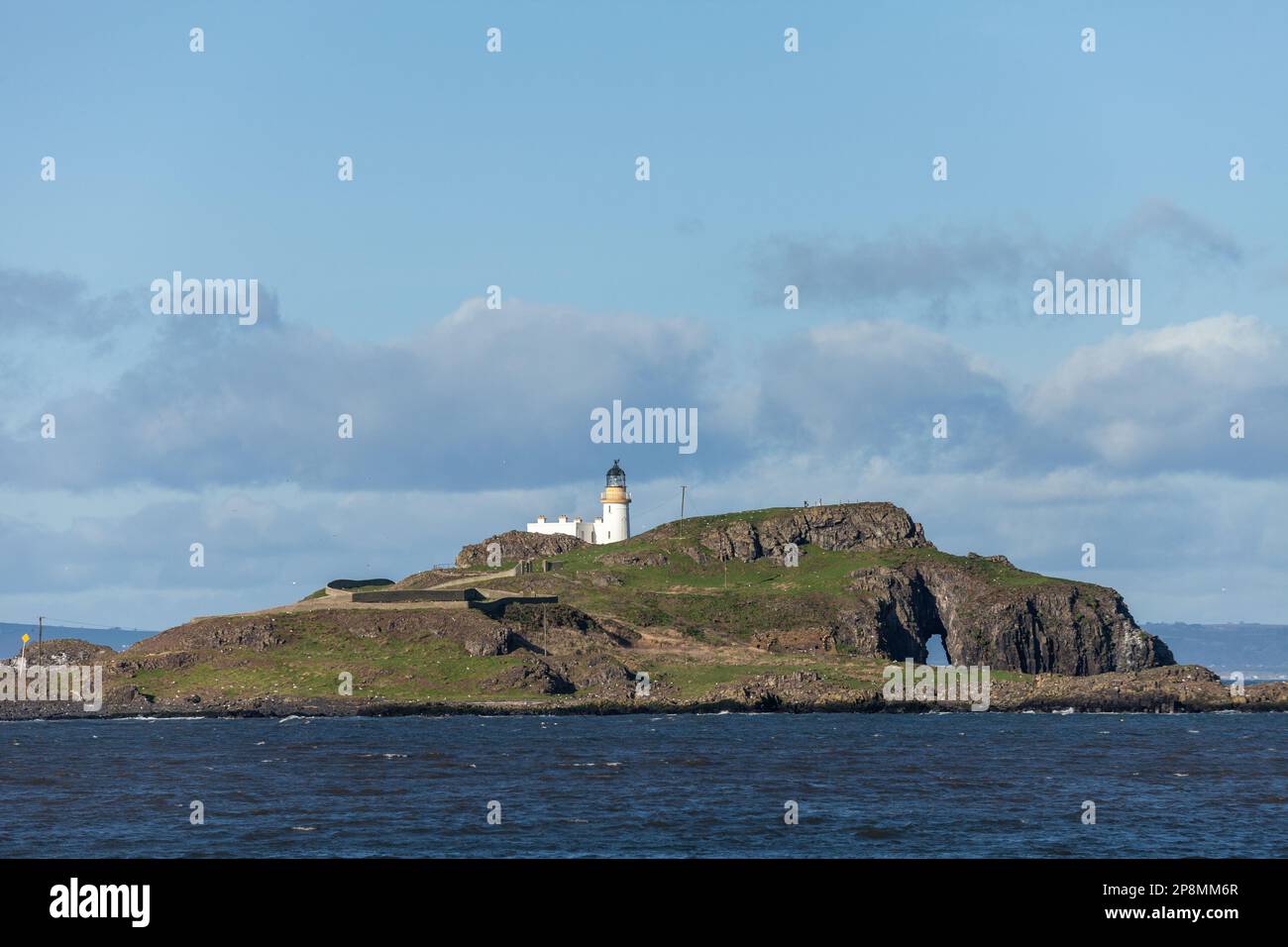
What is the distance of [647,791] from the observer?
75.1 metres

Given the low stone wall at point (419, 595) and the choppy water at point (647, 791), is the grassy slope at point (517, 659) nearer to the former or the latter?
the low stone wall at point (419, 595)

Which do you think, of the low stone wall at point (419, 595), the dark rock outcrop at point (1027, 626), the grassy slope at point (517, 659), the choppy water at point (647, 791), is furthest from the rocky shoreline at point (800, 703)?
the choppy water at point (647, 791)

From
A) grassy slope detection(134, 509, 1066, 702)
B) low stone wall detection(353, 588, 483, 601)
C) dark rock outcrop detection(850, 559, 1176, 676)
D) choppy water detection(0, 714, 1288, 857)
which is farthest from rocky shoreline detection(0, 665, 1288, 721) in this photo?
choppy water detection(0, 714, 1288, 857)

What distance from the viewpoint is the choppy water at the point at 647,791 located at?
56.8m

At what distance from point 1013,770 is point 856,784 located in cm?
Result: 1356

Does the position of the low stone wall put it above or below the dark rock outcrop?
above

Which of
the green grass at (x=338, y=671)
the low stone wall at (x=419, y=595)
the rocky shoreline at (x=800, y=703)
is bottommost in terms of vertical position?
the rocky shoreline at (x=800, y=703)

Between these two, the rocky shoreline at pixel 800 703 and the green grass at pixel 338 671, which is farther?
the green grass at pixel 338 671

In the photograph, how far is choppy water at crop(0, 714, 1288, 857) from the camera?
56.8m

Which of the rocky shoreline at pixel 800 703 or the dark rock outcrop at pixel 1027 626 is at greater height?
the dark rock outcrop at pixel 1027 626

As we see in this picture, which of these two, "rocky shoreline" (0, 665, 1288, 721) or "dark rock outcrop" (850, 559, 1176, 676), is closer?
"rocky shoreline" (0, 665, 1288, 721)

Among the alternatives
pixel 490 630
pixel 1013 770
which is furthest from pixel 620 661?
pixel 1013 770

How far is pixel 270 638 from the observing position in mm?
171750

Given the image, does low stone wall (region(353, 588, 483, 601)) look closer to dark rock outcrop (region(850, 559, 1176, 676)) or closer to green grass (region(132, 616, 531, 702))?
green grass (region(132, 616, 531, 702))
